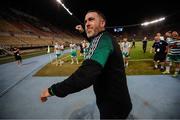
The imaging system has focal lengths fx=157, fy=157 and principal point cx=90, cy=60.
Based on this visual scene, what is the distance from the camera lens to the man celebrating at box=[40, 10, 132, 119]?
1.57 meters

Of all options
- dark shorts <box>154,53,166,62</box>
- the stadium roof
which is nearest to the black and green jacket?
dark shorts <box>154,53,166,62</box>

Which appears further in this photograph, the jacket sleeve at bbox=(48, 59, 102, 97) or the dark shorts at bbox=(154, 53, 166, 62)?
the dark shorts at bbox=(154, 53, 166, 62)

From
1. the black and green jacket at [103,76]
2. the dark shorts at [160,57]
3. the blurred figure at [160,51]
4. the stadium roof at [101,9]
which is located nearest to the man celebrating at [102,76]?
the black and green jacket at [103,76]

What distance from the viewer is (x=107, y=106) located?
1.93 metres

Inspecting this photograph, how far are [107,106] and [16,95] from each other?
603cm

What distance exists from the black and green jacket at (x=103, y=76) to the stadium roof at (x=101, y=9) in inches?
1250

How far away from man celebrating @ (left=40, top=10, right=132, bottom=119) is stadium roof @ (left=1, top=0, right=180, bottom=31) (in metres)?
31.6

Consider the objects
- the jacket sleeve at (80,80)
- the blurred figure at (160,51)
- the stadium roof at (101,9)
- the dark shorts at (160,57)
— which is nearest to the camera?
the jacket sleeve at (80,80)

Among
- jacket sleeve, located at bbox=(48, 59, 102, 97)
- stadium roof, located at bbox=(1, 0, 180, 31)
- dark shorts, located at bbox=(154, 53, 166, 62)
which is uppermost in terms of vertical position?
stadium roof, located at bbox=(1, 0, 180, 31)

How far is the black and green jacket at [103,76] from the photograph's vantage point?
1564 mm

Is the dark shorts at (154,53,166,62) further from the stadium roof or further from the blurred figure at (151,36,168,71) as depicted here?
the stadium roof

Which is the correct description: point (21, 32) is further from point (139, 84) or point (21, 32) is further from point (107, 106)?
point (107, 106)

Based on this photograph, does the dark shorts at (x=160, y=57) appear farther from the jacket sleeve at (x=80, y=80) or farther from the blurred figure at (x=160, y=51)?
the jacket sleeve at (x=80, y=80)

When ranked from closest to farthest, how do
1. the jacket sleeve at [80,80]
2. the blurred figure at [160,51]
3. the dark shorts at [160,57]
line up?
the jacket sleeve at [80,80] < the blurred figure at [160,51] < the dark shorts at [160,57]
